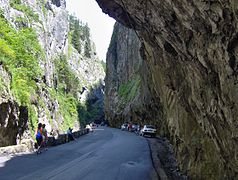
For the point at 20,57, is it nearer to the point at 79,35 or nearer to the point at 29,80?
the point at 29,80

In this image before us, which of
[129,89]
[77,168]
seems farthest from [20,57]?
[129,89]

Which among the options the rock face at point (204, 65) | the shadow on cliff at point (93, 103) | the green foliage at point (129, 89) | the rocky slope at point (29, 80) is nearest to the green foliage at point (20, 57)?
the rocky slope at point (29, 80)

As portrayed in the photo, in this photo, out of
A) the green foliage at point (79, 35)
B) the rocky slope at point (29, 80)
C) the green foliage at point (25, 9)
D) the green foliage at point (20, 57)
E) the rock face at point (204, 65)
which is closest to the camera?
the rock face at point (204, 65)

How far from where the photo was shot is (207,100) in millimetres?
11180

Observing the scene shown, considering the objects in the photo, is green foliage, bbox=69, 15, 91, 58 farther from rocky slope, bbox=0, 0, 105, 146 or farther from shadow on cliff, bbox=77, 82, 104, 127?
rocky slope, bbox=0, 0, 105, 146

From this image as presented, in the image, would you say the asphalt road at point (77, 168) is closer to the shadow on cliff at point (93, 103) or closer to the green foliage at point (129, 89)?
the green foliage at point (129, 89)

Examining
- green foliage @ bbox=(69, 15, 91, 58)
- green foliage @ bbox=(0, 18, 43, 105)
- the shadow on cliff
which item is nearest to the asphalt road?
green foliage @ bbox=(0, 18, 43, 105)

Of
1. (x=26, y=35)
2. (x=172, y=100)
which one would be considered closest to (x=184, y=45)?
(x=172, y=100)

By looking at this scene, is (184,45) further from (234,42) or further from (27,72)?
(27,72)

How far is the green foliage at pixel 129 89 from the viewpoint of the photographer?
76.6 metres

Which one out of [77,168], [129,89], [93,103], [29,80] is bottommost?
[77,168]

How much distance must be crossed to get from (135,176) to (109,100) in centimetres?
8816

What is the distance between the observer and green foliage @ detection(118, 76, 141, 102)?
251 feet

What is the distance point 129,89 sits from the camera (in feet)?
279
